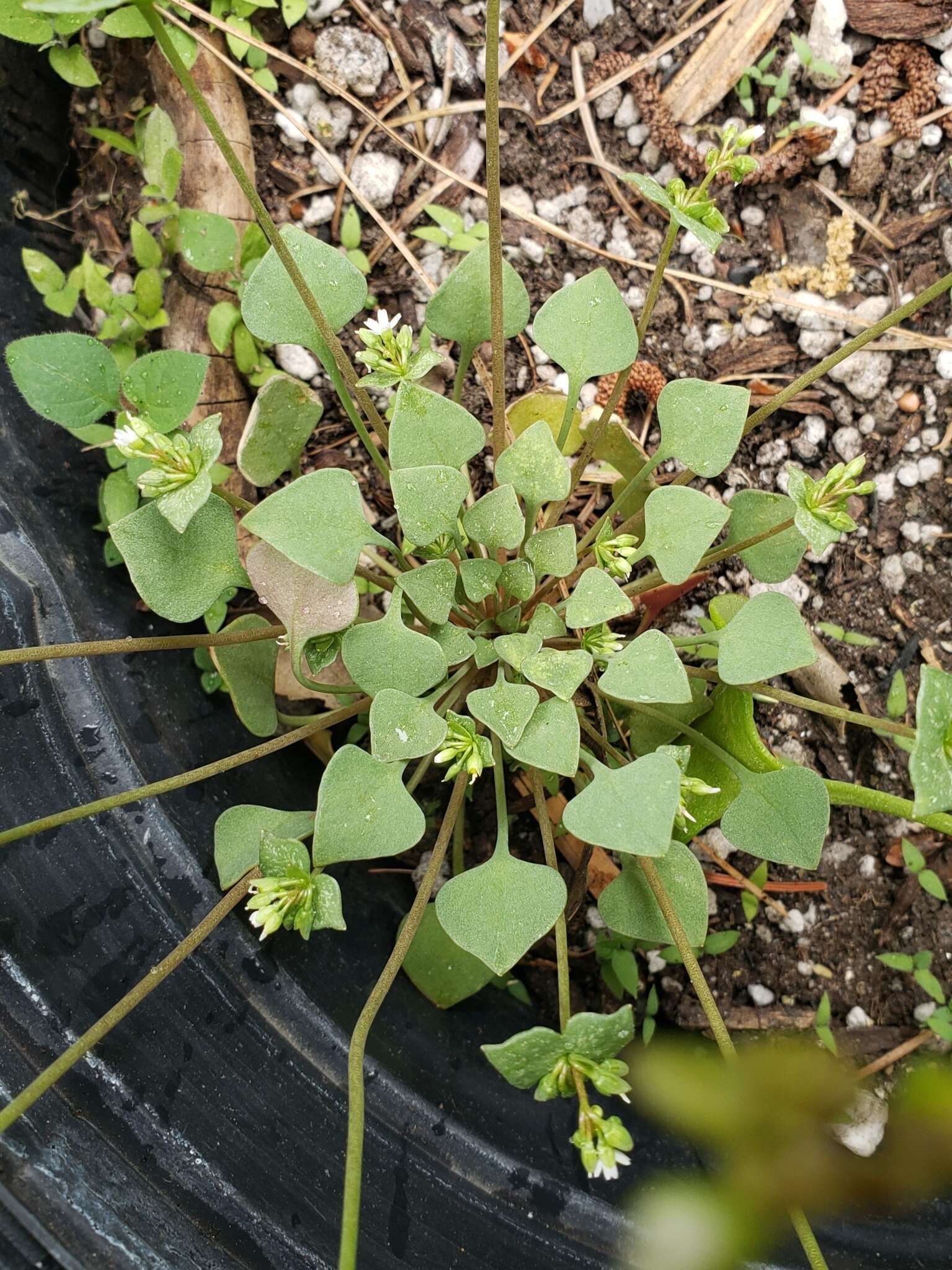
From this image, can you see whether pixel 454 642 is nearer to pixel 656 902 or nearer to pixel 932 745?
pixel 656 902

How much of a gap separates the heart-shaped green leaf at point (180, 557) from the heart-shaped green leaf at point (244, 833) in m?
0.21

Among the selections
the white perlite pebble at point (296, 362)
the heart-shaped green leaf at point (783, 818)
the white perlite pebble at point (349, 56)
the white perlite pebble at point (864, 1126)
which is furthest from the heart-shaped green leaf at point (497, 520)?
the white perlite pebble at point (864, 1126)

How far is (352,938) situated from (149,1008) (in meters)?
0.23

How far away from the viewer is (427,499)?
2.79ft

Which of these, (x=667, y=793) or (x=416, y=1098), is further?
(x=416, y=1098)

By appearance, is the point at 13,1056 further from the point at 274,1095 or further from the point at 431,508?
the point at 431,508

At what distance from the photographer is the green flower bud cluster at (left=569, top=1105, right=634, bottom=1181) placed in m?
0.80

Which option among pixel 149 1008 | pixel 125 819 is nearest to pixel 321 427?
pixel 125 819

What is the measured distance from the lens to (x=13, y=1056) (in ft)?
2.77

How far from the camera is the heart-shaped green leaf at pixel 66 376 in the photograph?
91 cm

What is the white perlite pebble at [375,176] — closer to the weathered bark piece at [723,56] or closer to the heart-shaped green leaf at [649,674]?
the weathered bark piece at [723,56]

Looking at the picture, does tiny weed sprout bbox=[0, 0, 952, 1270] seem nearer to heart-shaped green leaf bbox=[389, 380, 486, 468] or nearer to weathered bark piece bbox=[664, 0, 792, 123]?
heart-shaped green leaf bbox=[389, 380, 486, 468]

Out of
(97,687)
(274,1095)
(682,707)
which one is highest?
(97,687)

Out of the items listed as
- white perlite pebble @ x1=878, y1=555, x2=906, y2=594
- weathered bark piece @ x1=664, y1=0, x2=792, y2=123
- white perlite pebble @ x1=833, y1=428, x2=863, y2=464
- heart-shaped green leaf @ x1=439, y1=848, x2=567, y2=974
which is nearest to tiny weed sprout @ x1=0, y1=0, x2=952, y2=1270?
heart-shaped green leaf @ x1=439, y1=848, x2=567, y2=974
